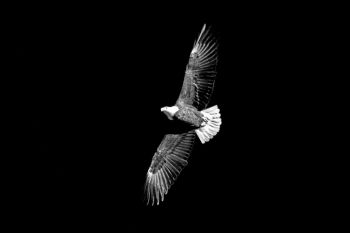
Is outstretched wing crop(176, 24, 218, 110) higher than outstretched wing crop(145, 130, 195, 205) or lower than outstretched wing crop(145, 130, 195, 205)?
higher

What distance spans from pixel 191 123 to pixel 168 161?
1.23 feet

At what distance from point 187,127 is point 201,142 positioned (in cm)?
17

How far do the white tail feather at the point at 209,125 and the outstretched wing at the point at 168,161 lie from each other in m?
0.08

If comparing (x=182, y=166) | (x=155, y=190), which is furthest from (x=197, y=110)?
(x=155, y=190)

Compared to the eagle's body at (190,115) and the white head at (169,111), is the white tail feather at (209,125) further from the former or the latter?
the white head at (169,111)

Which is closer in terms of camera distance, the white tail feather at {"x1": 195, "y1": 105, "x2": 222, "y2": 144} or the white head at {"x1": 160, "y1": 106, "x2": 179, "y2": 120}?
the white head at {"x1": 160, "y1": 106, "x2": 179, "y2": 120}

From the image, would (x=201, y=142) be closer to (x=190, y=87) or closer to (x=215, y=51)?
(x=190, y=87)

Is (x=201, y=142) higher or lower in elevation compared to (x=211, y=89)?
lower

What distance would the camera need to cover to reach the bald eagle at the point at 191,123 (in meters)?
3.51

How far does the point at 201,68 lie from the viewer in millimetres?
3561

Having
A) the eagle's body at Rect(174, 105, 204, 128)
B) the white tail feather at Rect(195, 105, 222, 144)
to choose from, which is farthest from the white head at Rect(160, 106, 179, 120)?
the white tail feather at Rect(195, 105, 222, 144)

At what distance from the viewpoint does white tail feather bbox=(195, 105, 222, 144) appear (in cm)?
355

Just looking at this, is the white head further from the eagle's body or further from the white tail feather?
the white tail feather

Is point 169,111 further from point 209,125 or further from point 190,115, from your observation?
point 209,125
